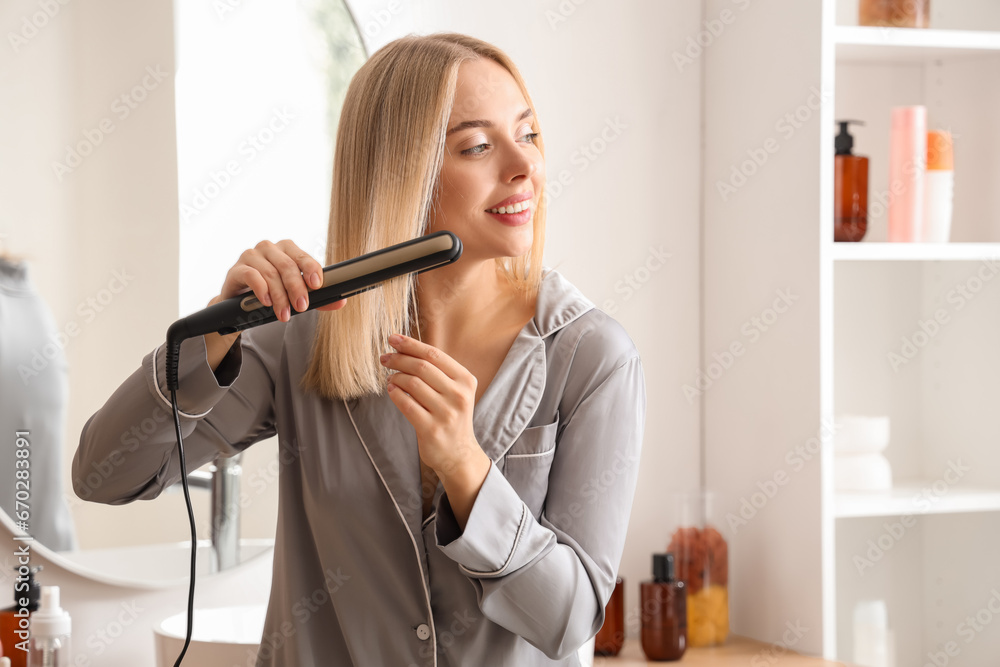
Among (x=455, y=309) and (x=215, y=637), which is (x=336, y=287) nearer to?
(x=455, y=309)

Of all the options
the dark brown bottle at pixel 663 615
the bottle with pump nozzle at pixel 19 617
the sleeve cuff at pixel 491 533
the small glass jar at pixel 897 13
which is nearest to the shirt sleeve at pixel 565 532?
the sleeve cuff at pixel 491 533

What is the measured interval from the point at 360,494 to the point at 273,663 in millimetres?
205

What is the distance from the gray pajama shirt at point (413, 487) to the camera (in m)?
0.75

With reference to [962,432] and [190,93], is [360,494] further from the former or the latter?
[962,432]

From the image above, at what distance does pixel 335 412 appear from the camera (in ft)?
2.81

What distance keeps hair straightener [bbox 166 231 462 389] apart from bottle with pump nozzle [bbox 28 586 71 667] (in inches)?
20.2

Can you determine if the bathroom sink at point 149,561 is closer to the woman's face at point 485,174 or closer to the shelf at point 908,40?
the woman's face at point 485,174

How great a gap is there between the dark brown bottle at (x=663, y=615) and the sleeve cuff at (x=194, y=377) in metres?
0.82

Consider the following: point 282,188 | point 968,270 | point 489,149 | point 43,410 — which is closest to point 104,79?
point 282,188

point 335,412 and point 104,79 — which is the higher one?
point 104,79

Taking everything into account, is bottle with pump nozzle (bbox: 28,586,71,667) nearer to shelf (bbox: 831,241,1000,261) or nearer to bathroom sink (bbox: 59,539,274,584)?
bathroom sink (bbox: 59,539,274,584)

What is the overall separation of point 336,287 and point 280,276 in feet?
0.17

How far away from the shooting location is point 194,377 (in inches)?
29.9

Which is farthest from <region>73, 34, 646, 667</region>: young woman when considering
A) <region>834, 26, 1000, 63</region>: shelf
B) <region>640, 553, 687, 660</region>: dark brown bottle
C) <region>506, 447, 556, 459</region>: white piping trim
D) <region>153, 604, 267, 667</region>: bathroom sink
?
<region>834, 26, 1000, 63</region>: shelf
